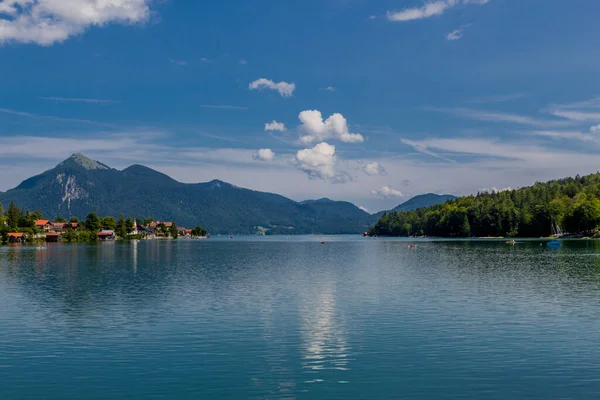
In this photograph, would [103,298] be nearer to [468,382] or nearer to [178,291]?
[178,291]

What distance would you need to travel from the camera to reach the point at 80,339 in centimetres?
3100

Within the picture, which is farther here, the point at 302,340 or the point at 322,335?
the point at 322,335

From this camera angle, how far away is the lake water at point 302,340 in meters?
22.1

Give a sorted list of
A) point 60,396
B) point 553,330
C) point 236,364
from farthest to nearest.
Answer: point 553,330 → point 236,364 → point 60,396

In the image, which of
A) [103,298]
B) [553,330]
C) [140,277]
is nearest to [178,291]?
[103,298]

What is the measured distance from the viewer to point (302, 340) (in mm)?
30438

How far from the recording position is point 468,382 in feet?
73.5

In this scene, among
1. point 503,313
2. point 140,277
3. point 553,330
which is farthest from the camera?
point 140,277

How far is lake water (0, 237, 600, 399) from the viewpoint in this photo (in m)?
22.1

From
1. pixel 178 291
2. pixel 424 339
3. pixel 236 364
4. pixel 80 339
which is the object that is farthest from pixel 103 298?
A: pixel 424 339

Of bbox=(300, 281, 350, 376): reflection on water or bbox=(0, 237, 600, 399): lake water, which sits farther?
bbox=(300, 281, 350, 376): reflection on water

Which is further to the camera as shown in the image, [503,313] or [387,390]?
[503,313]

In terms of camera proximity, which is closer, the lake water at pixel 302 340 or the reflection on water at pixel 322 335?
the lake water at pixel 302 340

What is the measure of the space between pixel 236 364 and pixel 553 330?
754 inches
